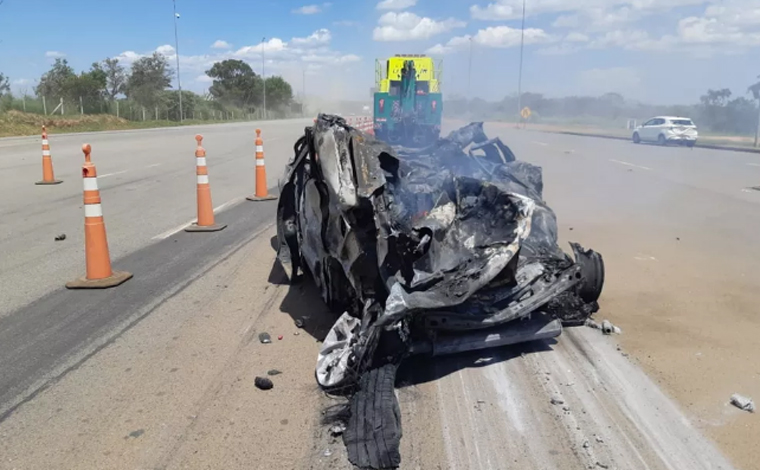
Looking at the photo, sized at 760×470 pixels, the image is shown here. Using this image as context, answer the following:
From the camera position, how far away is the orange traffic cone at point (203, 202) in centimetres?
798

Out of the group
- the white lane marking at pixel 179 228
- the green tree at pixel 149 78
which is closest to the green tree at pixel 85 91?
the green tree at pixel 149 78

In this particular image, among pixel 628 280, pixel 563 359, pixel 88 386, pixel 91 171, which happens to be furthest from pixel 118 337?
pixel 628 280

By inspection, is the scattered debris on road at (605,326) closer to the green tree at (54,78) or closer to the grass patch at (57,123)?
the grass patch at (57,123)

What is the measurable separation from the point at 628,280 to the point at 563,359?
87.3 inches

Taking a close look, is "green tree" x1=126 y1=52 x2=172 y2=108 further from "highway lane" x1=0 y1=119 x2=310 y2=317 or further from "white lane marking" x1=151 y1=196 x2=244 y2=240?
"white lane marking" x1=151 y1=196 x2=244 y2=240

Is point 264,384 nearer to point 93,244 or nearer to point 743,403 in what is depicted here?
point 743,403

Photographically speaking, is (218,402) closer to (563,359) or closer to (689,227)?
(563,359)

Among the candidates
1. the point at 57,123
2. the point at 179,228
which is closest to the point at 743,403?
the point at 179,228

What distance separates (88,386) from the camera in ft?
12.1

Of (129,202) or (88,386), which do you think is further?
(129,202)

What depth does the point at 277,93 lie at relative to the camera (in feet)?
340

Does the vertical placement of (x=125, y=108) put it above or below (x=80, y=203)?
above

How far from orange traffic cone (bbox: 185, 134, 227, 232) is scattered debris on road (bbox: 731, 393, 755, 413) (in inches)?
251

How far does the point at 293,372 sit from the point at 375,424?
94 cm
